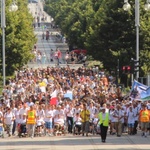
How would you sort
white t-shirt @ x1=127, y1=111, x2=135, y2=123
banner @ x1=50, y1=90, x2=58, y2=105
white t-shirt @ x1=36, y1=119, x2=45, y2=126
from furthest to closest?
banner @ x1=50, y1=90, x2=58, y2=105, white t-shirt @ x1=127, y1=111, x2=135, y2=123, white t-shirt @ x1=36, y1=119, x2=45, y2=126

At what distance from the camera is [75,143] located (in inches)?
1314

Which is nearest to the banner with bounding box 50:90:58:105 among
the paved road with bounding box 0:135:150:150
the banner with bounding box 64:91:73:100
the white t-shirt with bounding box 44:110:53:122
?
the banner with bounding box 64:91:73:100

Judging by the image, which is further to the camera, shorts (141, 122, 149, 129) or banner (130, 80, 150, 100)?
banner (130, 80, 150, 100)

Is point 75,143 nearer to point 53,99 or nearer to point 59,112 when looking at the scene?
point 59,112

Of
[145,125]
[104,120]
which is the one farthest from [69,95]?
[104,120]

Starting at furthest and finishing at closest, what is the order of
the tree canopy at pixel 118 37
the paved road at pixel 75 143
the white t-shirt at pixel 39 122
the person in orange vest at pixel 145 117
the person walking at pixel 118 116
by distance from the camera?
the tree canopy at pixel 118 37 < the white t-shirt at pixel 39 122 < the person walking at pixel 118 116 < the person in orange vest at pixel 145 117 < the paved road at pixel 75 143

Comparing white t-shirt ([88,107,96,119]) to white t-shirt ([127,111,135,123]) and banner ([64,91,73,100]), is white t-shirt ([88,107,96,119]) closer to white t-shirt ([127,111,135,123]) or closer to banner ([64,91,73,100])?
white t-shirt ([127,111,135,123])

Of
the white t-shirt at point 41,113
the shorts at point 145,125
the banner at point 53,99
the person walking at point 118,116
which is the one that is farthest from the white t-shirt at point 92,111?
the banner at point 53,99

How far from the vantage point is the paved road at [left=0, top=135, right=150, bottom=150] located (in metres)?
32.1

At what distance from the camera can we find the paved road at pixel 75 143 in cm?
3209

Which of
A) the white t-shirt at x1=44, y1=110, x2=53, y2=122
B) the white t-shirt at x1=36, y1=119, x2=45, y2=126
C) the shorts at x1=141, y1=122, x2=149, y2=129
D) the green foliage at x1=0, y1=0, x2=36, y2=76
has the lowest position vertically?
the shorts at x1=141, y1=122, x2=149, y2=129

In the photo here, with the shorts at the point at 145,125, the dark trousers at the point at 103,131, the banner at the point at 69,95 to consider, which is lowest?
the dark trousers at the point at 103,131

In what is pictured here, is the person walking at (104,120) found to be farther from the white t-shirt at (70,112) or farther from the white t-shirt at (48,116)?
the white t-shirt at (70,112)

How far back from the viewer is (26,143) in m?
33.6
